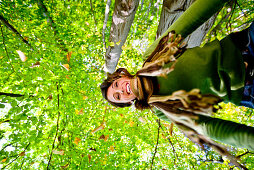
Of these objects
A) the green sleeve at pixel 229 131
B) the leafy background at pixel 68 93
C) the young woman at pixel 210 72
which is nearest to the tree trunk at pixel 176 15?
the leafy background at pixel 68 93

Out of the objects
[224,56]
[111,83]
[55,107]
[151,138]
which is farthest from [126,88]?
[151,138]

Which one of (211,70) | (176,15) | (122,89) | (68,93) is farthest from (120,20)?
(68,93)

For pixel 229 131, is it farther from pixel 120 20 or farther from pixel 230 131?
pixel 120 20

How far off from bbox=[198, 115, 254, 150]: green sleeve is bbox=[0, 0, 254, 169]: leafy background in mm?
1144

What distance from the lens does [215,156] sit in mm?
6156

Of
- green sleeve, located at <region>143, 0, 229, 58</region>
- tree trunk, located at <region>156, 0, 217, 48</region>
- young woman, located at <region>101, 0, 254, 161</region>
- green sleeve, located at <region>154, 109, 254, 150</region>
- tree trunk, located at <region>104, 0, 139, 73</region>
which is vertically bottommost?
green sleeve, located at <region>154, 109, 254, 150</region>

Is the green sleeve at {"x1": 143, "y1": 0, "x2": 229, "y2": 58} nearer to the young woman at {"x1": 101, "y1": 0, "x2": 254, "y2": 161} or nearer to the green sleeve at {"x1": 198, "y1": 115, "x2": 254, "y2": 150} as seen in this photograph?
the young woman at {"x1": 101, "y1": 0, "x2": 254, "y2": 161}

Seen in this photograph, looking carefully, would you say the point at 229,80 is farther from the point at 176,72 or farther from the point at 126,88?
the point at 126,88

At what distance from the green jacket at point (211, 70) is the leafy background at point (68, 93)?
1.27m

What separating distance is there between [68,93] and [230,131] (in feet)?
12.7

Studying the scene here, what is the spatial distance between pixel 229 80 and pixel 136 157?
19.6 ft

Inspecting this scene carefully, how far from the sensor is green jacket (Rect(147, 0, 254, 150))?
1.05m

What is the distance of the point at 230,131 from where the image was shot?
0.98m

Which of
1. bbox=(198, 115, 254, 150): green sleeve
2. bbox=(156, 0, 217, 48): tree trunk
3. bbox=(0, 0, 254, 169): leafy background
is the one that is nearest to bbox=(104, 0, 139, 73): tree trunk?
bbox=(0, 0, 254, 169): leafy background
